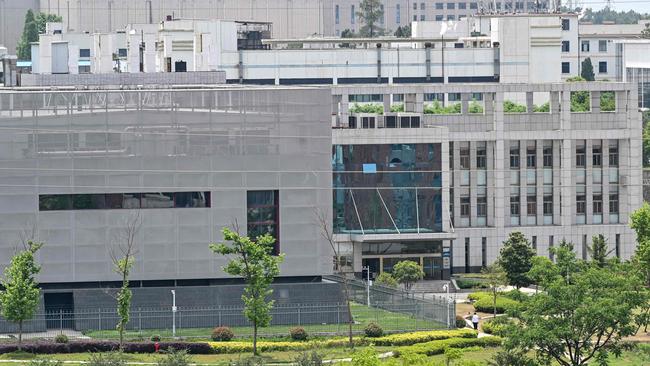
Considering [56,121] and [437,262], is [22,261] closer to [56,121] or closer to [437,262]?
[56,121]

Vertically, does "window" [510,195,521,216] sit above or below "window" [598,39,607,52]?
below

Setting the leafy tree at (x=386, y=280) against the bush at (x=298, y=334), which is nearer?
the bush at (x=298, y=334)

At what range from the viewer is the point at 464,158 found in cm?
10569

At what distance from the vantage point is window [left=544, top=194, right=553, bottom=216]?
107m

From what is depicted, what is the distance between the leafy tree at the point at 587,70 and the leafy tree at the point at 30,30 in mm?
47841

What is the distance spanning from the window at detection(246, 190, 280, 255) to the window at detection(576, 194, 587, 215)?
2779 cm

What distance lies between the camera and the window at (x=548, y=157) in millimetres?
106125

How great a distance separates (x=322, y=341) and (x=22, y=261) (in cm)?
1188

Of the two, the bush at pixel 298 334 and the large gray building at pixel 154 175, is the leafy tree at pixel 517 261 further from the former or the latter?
the bush at pixel 298 334

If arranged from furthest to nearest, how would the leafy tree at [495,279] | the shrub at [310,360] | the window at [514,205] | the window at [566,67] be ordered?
the window at [566,67] → the window at [514,205] → the leafy tree at [495,279] → the shrub at [310,360]

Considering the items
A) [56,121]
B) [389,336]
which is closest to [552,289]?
[389,336]

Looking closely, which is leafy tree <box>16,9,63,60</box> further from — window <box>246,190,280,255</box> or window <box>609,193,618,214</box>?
window <box>246,190,280,255</box>

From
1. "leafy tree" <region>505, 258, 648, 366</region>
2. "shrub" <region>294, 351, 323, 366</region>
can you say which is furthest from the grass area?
"shrub" <region>294, 351, 323, 366</region>

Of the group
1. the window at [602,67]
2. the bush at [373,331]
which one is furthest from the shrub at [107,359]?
the window at [602,67]
